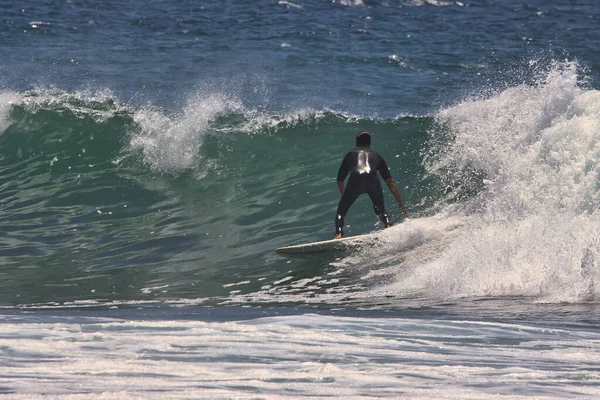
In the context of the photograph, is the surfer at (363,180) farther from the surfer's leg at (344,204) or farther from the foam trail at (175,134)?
the foam trail at (175,134)

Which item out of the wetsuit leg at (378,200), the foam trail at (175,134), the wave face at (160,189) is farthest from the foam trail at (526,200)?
the foam trail at (175,134)

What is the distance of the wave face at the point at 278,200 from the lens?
8.88 metres

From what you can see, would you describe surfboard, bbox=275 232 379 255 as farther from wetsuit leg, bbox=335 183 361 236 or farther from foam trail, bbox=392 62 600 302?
foam trail, bbox=392 62 600 302

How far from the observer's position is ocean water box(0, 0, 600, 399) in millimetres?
5293

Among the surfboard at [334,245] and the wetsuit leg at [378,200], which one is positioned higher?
the wetsuit leg at [378,200]

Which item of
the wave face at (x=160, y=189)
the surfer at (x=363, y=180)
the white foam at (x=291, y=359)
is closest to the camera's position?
the white foam at (x=291, y=359)

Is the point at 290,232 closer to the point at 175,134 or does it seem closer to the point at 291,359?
the point at 175,134

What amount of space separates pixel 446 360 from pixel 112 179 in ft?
30.7

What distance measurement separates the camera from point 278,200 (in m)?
12.9

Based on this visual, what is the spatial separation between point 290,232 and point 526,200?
2824mm

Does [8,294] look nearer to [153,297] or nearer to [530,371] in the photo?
[153,297]

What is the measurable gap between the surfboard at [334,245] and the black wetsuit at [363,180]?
304 millimetres

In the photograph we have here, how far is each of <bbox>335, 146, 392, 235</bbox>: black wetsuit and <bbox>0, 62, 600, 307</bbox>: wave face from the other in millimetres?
418

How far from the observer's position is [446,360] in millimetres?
5465
